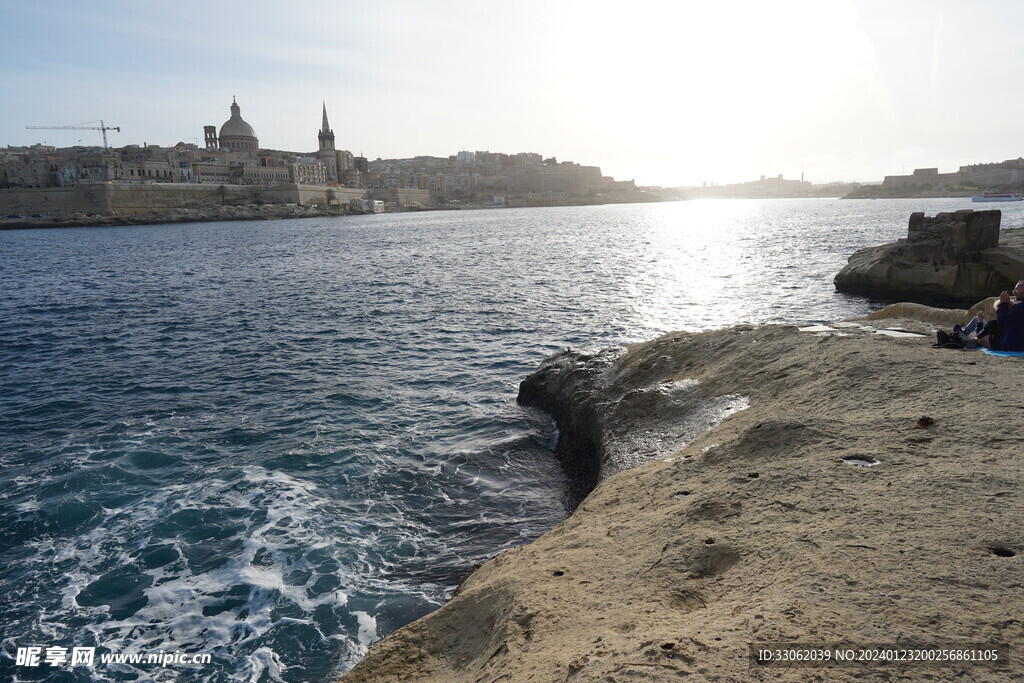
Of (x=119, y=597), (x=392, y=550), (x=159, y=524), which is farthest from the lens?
(x=159, y=524)

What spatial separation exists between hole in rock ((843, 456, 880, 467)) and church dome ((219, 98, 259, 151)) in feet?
451

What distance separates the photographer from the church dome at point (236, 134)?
12338 centimetres

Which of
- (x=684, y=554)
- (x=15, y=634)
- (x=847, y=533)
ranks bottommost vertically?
(x=15, y=634)

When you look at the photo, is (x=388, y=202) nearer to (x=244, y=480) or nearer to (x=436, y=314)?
(x=436, y=314)

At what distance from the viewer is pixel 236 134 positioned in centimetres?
12388

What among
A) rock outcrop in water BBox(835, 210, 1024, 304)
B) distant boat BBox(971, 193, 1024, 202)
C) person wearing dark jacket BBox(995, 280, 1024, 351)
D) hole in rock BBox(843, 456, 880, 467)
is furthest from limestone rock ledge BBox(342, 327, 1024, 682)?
distant boat BBox(971, 193, 1024, 202)

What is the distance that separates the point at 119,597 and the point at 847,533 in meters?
5.72

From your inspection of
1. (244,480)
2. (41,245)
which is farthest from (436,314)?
(41,245)

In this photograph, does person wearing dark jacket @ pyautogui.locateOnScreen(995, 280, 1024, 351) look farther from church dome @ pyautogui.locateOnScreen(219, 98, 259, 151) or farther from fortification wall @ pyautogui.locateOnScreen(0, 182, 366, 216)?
church dome @ pyautogui.locateOnScreen(219, 98, 259, 151)

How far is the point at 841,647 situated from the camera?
2.38 metres

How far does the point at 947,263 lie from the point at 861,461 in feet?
54.1

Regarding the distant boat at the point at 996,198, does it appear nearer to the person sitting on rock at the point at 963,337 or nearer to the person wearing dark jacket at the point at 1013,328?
the person sitting on rock at the point at 963,337

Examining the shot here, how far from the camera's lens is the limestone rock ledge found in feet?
8.17

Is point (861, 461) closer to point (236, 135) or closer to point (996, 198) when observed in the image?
point (996, 198)
